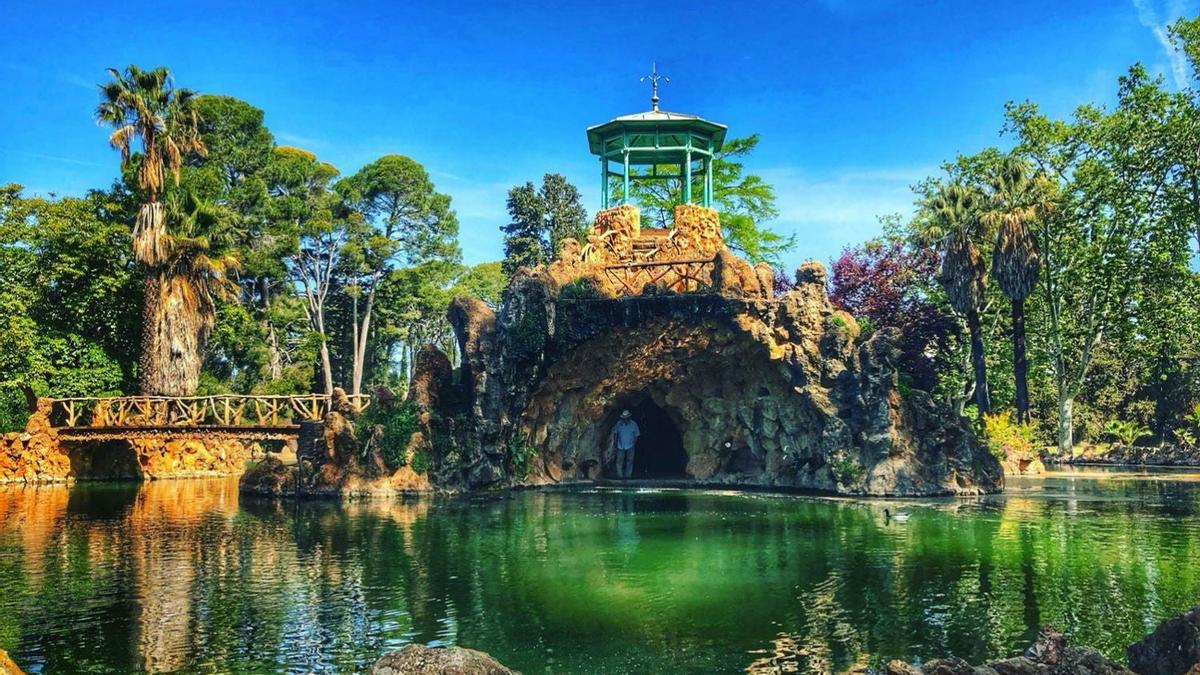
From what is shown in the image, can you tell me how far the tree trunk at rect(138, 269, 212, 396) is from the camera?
3544 centimetres

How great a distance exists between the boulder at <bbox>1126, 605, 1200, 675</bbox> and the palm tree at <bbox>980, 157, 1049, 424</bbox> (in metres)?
33.0

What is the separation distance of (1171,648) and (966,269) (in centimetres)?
3261

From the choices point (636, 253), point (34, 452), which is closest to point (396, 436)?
point (636, 253)

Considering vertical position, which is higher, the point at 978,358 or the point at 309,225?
the point at 309,225

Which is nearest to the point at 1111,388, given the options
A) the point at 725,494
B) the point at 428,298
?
the point at 725,494

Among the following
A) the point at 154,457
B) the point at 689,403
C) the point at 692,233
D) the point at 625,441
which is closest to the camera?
the point at 692,233

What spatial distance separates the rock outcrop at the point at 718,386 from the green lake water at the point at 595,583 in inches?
115

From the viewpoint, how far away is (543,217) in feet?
180

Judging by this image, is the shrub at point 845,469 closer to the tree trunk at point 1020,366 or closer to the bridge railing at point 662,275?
the bridge railing at point 662,275

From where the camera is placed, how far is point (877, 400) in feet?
85.7

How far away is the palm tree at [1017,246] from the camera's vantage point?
38.8 meters

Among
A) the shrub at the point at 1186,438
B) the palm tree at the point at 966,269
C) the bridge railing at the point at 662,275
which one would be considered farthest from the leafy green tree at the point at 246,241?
the shrub at the point at 1186,438

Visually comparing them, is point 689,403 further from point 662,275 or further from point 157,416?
point 157,416

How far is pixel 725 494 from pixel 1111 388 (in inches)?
1378
